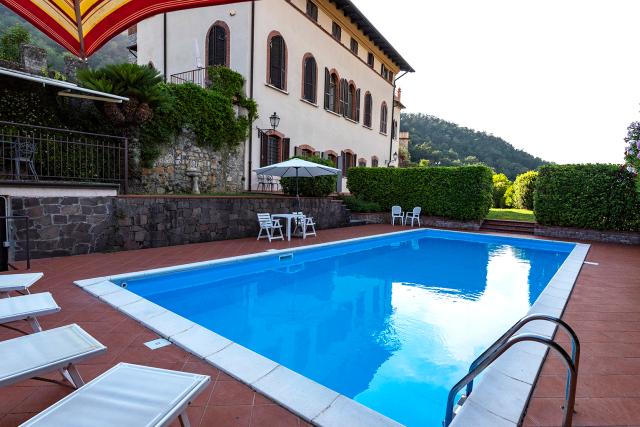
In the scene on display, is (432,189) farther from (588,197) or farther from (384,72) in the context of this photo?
(384,72)

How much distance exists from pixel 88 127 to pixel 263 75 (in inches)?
273

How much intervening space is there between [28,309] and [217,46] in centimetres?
1321

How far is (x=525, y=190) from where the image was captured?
19438 millimetres

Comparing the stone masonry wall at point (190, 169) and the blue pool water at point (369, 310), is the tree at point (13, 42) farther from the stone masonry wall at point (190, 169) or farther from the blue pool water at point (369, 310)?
the blue pool water at point (369, 310)

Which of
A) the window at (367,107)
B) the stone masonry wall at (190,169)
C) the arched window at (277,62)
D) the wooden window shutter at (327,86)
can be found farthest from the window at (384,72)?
the stone masonry wall at (190,169)

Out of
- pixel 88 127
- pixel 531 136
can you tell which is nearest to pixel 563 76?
pixel 88 127

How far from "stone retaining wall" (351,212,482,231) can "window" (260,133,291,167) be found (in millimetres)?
3933

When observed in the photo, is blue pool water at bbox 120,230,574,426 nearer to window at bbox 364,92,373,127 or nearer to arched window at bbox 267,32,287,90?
arched window at bbox 267,32,287,90

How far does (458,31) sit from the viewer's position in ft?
40.3

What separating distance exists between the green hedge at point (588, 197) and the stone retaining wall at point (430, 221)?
229cm

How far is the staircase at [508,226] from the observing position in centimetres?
1340

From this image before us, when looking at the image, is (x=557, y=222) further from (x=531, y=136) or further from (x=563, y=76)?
(x=531, y=136)

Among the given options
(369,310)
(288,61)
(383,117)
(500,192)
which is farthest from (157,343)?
(383,117)

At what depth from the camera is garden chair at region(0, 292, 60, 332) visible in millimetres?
2559
